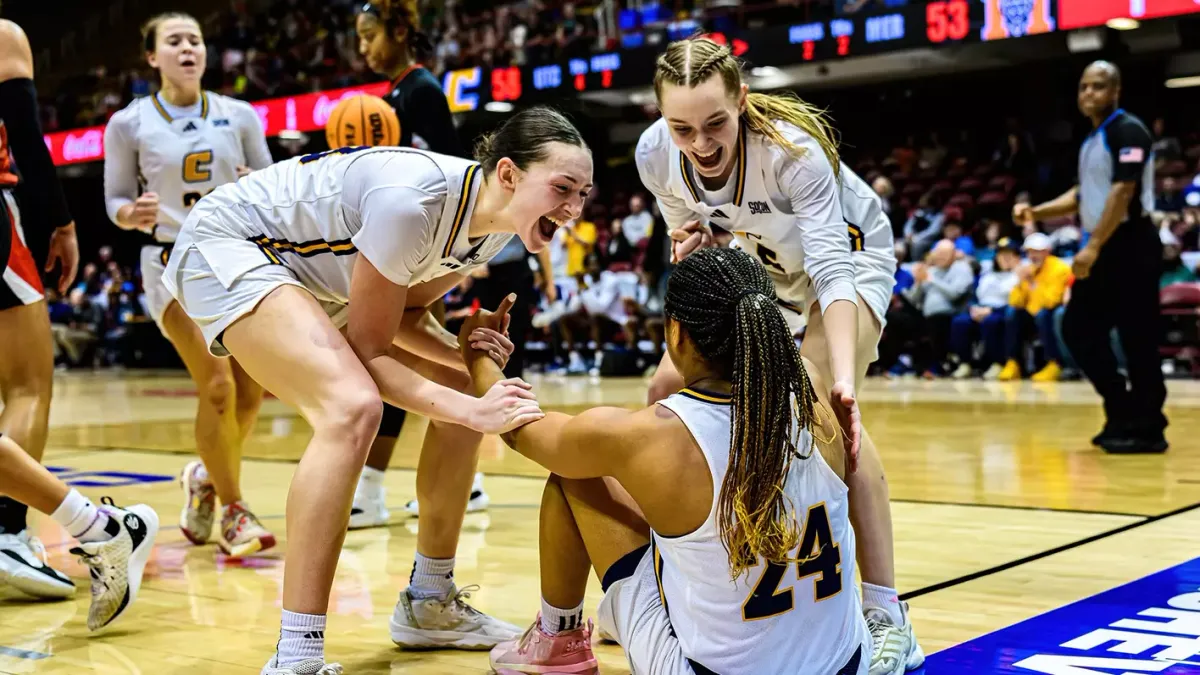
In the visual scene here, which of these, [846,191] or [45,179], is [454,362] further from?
[45,179]

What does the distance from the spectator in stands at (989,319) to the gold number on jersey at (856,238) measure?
931 centimetres

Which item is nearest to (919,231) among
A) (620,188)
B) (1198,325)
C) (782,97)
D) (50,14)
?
(1198,325)

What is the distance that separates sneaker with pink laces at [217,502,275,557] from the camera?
4465 mm

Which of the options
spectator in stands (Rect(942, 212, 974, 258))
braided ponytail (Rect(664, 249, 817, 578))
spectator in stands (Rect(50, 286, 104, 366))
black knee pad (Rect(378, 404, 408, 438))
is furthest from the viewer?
spectator in stands (Rect(50, 286, 104, 366))

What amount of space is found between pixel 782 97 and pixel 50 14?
28.8m

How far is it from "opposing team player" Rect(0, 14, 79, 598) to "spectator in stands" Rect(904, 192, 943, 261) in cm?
1075

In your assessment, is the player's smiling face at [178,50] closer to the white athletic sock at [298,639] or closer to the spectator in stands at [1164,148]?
the white athletic sock at [298,639]

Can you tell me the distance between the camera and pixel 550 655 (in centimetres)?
286

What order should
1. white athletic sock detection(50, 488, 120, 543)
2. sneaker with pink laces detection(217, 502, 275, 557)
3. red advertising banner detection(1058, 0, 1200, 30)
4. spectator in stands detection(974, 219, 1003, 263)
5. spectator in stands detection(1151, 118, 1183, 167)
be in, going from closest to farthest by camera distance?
white athletic sock detection(50, 488, 120, 543) → sneaker with pink laces detection(217, 502, 275, 557) → red advertising banner detection(1058, 0, 1200, 30) → spectator in stands detection(974, 219, 1003, 263) → spectator in stands detection(1151, 118, 1183, 167)

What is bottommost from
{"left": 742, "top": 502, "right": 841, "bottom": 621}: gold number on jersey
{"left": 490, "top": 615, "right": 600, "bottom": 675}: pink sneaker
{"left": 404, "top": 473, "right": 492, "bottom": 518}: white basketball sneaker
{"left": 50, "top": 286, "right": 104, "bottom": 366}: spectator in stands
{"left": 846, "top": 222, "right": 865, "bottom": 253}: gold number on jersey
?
{"left": 50, "top": 286, "right": 104, "bottom": 366}: spectator in stands

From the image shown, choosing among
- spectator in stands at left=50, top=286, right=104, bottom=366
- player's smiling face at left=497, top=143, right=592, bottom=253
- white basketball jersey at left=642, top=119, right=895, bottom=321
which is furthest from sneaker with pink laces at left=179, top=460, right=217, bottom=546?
spectator in stands at left=50, top=286, right=104, bottom=366

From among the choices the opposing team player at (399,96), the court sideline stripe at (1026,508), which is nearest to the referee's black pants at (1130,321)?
the court sideline stripe at (1026,508)

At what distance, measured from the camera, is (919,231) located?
14047 millimetres

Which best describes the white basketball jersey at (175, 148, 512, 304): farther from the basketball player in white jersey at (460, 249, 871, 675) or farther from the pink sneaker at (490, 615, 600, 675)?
the pink sneaker at (490, 615, 600, 675)
